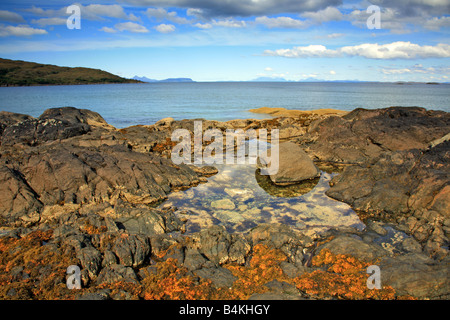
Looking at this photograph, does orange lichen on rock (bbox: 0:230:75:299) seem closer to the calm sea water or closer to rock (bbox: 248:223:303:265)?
rock (bbox: 248:223:303:265)

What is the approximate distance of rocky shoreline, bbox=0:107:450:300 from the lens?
823 centimetres

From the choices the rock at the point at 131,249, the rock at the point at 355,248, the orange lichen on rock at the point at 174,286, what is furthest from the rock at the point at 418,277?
the rock at the point at 131,249

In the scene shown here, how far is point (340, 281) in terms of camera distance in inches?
332

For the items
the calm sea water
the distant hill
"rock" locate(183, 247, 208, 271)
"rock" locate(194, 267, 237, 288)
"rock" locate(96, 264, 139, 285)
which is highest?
the distant hill

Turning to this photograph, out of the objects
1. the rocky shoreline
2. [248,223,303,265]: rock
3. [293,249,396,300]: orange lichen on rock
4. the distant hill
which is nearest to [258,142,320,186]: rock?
the rocky shoreline

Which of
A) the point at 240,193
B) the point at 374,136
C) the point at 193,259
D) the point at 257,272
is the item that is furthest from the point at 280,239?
the point at 374,136

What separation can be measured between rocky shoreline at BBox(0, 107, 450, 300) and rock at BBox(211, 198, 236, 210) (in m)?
2.27

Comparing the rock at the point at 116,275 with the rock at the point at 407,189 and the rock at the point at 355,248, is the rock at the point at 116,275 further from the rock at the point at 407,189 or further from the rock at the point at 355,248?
the rock at the point at 407,189

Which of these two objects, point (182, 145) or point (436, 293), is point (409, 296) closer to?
point (436, 293)

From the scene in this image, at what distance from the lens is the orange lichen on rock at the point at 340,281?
26.1ft

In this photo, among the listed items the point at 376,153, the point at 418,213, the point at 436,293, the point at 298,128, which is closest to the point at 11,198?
the point at 436,293

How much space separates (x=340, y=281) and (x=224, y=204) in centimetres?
720

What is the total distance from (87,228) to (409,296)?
1086 centimetres

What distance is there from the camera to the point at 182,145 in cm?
2639
